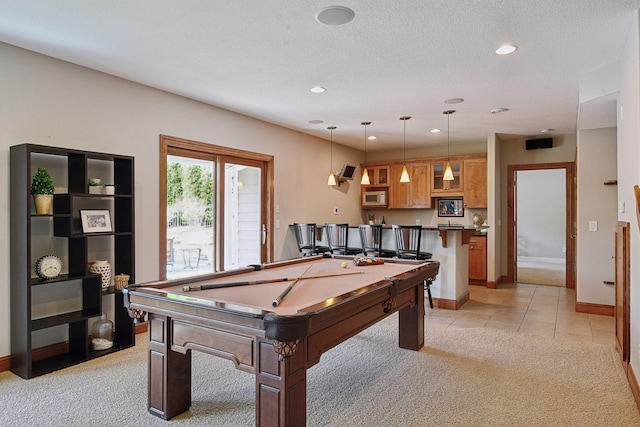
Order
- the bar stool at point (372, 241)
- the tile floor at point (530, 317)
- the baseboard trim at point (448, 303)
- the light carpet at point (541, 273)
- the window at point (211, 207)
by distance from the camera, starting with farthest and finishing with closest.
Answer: the light carpet at point (541, 273) < the bar stool at point (372, 241) < the baseboard trim at point (448, 303) < the window at point (211, 207) < the tile floor at point (530, 317)

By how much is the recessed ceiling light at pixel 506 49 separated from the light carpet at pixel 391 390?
2520 mm

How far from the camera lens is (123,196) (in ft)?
12.1

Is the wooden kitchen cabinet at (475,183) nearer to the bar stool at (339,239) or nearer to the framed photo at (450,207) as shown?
the framed photo at (450,207)

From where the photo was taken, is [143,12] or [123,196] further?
[123,196]

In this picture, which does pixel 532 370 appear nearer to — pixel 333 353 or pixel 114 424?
pixel 333 353

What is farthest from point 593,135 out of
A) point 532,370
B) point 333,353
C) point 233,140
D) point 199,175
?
point 199,175

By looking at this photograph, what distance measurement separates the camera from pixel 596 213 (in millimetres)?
4863

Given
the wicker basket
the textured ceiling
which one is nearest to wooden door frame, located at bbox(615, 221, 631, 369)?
the textured ceiling

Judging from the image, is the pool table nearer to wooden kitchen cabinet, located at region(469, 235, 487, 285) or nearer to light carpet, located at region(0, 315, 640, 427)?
light carpet, located at region(0, 315, 640, 427)

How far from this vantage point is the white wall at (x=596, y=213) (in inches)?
188

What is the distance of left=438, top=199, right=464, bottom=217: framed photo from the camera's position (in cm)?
752

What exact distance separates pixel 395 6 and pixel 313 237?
12.3 ft

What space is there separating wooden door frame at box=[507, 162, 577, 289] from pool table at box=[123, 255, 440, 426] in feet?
15.2

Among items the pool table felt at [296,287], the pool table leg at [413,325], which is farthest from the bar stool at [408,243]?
the pool table leg at [413,325]
